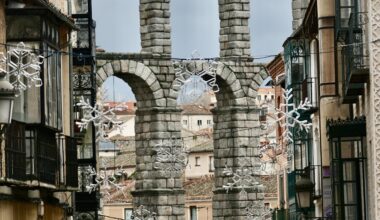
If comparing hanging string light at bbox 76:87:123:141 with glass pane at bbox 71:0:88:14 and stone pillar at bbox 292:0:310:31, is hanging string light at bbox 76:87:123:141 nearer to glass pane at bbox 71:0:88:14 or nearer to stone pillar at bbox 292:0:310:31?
glass pane at bbox 71:0:88:14

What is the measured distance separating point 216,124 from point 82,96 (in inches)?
687

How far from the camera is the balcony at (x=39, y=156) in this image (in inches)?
1109

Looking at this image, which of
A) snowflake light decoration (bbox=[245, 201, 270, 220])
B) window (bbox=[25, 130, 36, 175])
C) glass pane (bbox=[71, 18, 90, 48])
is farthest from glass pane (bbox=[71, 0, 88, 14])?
window (bbox=[25, 130, 36, 175])

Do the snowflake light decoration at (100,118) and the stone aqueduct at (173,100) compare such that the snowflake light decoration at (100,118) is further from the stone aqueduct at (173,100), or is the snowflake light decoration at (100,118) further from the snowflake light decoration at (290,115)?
the stone aqueduct at (173,100)

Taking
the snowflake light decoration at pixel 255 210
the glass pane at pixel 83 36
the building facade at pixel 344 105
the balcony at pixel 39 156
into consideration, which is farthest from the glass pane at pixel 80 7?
the balcony at pixel 39 156

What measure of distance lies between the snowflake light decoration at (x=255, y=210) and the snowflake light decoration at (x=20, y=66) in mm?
34900

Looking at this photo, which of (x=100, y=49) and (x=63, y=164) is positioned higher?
(x=100, y=49)

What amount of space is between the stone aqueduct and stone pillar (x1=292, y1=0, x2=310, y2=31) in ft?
13.7

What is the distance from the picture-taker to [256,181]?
217 feet

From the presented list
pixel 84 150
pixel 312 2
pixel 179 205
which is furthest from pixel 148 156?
pixel 312 2

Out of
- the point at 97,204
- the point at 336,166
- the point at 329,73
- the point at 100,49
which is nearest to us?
the point at 336,166

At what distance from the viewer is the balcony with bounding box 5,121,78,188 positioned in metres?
28.2

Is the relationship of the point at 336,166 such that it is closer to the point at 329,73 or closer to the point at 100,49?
the point at 329,73

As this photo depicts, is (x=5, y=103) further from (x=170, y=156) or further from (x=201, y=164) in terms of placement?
(x=201, y=164)
